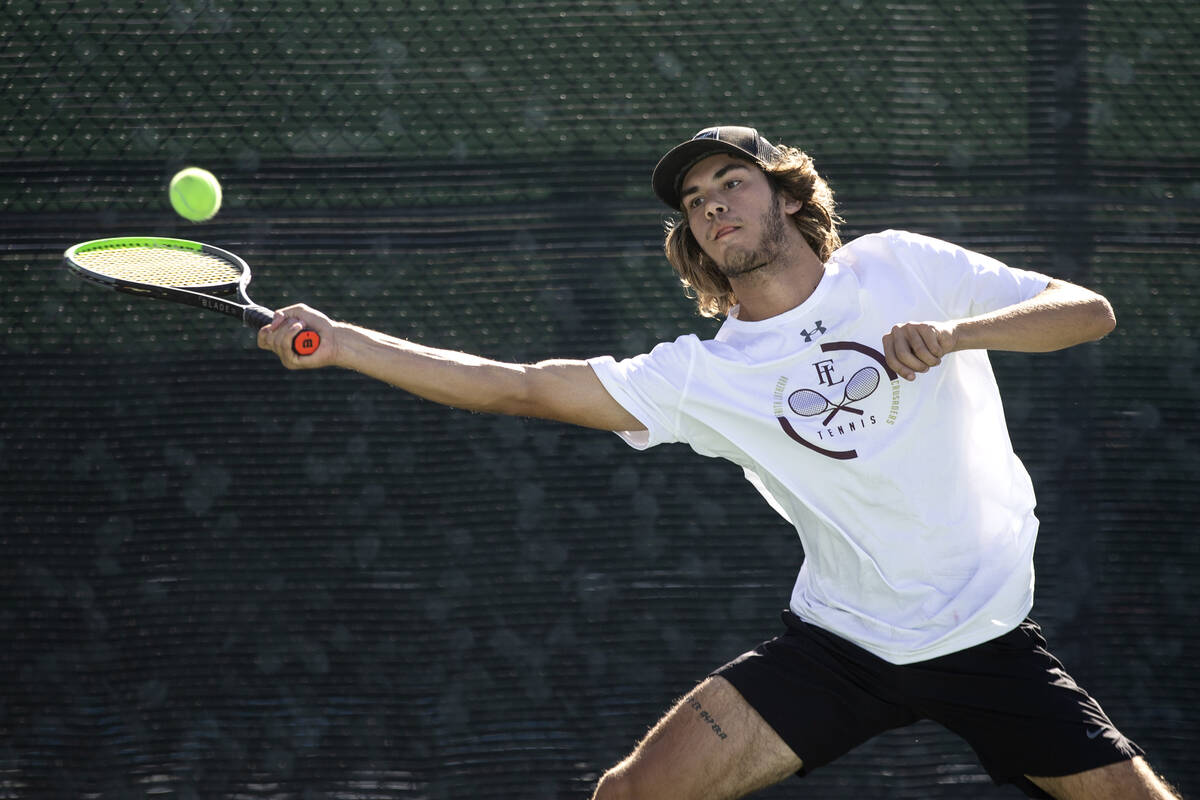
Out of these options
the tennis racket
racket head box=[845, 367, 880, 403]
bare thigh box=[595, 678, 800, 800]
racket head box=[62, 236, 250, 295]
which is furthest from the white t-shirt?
racket head box=[62, 236, 250, 295]

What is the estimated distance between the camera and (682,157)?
255 centimetres

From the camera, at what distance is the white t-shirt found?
230cm

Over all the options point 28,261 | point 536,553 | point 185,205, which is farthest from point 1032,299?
point 28,261

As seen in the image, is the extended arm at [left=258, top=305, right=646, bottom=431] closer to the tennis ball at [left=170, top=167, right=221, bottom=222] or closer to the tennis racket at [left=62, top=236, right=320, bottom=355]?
the tennis racket at [left=62, top=236, right=320, bottom=355]

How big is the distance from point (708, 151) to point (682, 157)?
57 mm

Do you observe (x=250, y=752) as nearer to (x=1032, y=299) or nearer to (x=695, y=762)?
(x=695, y=762)

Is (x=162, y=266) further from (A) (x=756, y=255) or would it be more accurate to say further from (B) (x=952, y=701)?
(B) (x=952, y=701)

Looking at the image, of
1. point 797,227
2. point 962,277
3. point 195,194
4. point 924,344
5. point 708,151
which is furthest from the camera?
point 195,194

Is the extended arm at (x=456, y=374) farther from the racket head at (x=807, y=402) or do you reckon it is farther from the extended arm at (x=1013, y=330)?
the extended arm at (x=1013, y=330)

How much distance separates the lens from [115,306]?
3.34m

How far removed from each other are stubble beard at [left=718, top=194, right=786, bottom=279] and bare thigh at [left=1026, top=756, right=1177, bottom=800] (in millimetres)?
1158

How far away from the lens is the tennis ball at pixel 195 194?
123 inches

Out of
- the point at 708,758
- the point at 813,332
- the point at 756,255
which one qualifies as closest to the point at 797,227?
the point at 756,255

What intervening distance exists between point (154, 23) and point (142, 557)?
1499 millimetres
